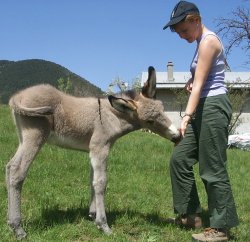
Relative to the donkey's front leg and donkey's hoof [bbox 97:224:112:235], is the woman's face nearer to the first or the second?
the donkey's front leg

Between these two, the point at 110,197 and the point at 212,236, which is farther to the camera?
the point at 110,197

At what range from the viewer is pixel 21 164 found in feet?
16.7

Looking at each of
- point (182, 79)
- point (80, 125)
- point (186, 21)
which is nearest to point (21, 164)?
point (80, 125)

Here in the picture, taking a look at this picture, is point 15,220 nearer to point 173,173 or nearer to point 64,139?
point 64,139

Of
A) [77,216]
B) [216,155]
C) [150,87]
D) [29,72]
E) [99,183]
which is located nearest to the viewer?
[216,155]

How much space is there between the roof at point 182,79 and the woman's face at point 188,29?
21876mm

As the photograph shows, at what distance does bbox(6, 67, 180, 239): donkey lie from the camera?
5.08 metres

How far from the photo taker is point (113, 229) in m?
5.73

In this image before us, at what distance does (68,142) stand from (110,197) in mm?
1967

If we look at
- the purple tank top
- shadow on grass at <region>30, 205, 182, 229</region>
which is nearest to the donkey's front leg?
shadow on grass at <region>30, 205, 182, 229</region>

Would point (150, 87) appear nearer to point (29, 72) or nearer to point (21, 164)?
point (21, 164)

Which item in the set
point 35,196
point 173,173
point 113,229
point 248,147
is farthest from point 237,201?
point 248,147

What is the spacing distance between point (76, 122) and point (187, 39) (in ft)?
5.45

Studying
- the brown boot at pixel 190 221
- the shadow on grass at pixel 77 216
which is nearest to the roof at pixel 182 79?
the shadow on grass at pixel 77 216
